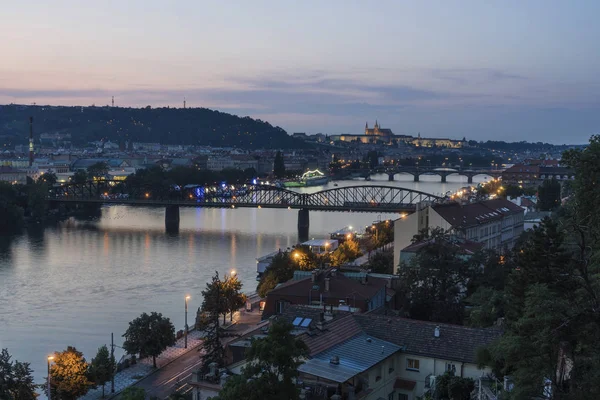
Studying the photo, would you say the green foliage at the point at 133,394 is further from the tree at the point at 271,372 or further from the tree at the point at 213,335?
the tree at the point at 271,372

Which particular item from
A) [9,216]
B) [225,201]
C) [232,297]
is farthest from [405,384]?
[225,201]

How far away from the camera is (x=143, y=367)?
1193cm

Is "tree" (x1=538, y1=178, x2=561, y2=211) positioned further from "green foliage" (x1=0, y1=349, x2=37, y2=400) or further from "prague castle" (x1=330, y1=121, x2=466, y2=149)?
"prague castle" (x1=330, y1=121, x2=466, y2=149)

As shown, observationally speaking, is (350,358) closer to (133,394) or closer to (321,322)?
(321,322)

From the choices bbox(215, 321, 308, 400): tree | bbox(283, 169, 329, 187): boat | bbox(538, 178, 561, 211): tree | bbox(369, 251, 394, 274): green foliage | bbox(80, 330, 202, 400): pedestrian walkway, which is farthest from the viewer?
bbox(283, 169, 329, 187): boat

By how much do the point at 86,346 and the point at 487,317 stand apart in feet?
22.7

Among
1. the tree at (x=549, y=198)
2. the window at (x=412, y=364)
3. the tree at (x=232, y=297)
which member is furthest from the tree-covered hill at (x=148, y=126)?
the window at (x=412, y=364)

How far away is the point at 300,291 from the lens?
12.5m

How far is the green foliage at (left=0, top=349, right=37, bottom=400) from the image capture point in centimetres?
938

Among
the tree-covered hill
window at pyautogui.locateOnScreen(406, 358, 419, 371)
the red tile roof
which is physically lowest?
the red tile roof

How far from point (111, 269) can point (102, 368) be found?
Result: 38.0 feet

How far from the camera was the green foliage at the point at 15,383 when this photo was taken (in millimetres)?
9383

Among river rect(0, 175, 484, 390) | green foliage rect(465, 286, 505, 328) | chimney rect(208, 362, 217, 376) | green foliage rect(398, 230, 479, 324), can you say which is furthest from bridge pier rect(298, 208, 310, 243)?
chimney rect(208, 362, 217, 376)

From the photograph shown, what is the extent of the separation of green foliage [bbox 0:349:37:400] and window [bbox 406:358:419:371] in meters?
4.57
